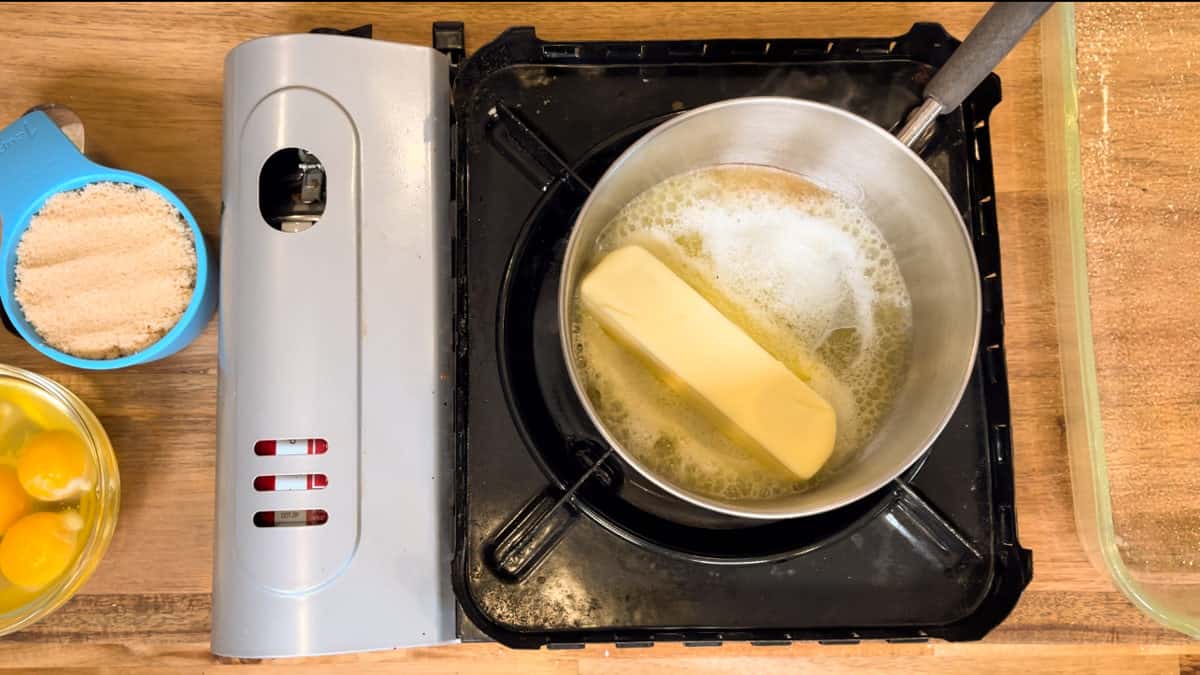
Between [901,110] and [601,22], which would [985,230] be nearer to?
[901,110]

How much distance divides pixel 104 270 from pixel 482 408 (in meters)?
0.26

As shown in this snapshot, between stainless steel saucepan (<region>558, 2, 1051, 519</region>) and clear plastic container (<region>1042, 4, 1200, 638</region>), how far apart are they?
0.13 m

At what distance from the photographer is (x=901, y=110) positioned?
532 millimetres

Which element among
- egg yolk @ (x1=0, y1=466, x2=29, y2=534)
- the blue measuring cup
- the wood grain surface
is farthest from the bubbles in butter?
egg yolk @ (x1=0, y1=466, x2=29, y2=534)

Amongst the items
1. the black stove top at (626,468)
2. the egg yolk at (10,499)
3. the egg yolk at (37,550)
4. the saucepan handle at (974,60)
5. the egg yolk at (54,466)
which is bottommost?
the egg yolk at (37,550)

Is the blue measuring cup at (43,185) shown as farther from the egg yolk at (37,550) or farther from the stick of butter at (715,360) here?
the stick of butter at (715,360)

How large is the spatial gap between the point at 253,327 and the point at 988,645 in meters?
0.52

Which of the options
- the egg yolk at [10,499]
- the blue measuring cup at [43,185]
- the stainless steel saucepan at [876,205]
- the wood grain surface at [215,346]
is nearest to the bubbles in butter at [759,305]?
the stainless steel saucepan at [876,205]

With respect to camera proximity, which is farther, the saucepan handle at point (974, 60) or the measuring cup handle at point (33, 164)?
the measuring cup handle at point (33, 164)

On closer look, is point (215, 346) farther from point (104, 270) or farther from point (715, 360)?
point (715, 360)

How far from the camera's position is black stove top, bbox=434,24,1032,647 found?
1.64 ft

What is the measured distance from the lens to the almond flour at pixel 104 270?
0.52 m

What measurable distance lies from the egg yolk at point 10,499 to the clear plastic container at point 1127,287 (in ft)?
2.27

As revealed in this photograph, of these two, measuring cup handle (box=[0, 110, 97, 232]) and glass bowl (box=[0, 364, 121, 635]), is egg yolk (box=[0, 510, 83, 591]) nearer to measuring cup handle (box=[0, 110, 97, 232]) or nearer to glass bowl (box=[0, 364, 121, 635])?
glass bowl (box=[0, 364, 121, 635])
